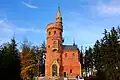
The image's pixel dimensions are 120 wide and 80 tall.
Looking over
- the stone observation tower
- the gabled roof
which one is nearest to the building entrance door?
the stone observation tower

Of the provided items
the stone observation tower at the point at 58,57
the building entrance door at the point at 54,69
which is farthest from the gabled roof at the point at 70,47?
the building entrance door at the point at 54,69

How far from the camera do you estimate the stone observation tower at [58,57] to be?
3393 inches

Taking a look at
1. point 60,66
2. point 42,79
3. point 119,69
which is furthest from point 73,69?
point 119,69

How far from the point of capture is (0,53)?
125 ft

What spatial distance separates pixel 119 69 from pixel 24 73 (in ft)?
71.5

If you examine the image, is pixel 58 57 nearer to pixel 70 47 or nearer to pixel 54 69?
pixel 54 69

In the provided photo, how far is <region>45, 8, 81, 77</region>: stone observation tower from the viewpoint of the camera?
86188 mm

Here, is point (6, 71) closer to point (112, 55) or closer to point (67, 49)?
point (112, 55)

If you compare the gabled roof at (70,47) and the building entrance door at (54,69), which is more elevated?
the gabled roof at (70,47)

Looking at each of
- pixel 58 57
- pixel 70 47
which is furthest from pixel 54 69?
pixel 70 47

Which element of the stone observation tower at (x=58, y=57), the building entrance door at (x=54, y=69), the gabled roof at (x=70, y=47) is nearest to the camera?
the building entrance door at (x=54, y=69)

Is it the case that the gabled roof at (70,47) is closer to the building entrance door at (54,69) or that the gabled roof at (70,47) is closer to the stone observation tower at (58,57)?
the stone observation tower at (58,57)

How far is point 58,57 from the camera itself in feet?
285

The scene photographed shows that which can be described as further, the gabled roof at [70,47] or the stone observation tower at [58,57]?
the gabled roof at [70,47]
